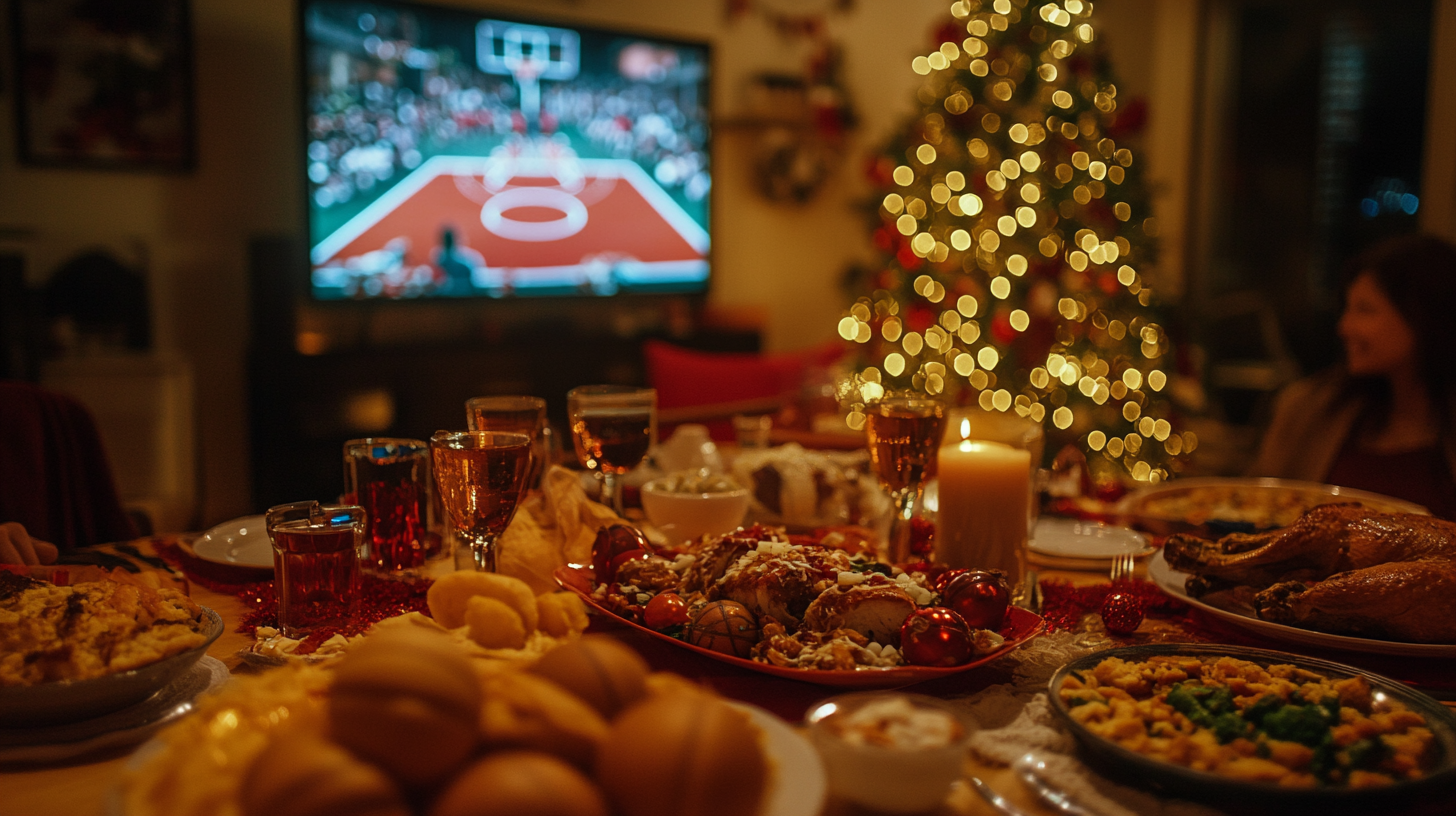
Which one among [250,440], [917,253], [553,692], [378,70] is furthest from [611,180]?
[553,692]

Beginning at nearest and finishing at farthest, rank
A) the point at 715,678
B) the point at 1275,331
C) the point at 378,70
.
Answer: the point at 715,678
the point at 378,70
the point at 1275,331

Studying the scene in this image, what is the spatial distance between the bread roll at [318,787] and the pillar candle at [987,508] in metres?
0.74

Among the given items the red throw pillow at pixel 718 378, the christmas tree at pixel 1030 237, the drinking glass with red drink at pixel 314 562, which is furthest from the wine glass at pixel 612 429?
the christmas tree at pixel 1030 237

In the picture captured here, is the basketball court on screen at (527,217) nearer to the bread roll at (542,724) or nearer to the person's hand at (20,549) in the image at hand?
the person's hand at (20,549)

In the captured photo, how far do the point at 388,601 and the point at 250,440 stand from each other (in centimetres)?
273

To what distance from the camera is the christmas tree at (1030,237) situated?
3.61m

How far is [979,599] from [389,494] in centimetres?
65

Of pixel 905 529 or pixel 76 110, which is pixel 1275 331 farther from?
pixel 76 110

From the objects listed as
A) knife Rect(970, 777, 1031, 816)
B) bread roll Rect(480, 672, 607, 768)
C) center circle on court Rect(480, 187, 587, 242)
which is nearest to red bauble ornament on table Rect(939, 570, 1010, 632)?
knife Rect(970, 777, 1031, 816)

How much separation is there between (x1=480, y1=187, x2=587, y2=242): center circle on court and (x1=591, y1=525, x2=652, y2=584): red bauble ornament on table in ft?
10.2

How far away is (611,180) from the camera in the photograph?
13.8ft

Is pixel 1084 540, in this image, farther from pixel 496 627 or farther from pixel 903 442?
pixel 496 627

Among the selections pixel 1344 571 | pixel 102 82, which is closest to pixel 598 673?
pixel 1344 571

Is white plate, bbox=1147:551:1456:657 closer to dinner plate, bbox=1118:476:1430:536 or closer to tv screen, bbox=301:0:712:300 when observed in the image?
dinner plate, bbox=1118:476:1430:536
